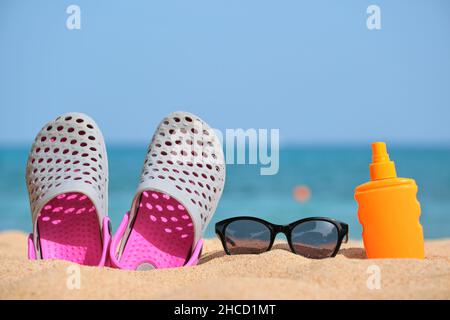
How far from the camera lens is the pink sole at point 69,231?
6.61ft

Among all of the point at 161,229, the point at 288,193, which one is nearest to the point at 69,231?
the point at 161,229

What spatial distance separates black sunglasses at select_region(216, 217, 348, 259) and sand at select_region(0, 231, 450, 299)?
0.11m

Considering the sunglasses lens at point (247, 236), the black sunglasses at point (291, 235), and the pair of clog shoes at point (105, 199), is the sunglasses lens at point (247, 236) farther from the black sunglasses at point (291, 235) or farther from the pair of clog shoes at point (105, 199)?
the pair of clog shoes at point (105, 199)

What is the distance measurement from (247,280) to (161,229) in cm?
72

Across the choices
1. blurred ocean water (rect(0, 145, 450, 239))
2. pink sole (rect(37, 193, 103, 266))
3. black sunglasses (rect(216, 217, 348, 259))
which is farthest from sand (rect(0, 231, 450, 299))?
blurred ocean water (rect(0, 145, 450, 239))

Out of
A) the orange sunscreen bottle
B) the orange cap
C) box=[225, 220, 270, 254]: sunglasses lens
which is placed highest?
the orange cap

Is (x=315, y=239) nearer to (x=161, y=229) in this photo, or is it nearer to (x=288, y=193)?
(x=161, y=229)

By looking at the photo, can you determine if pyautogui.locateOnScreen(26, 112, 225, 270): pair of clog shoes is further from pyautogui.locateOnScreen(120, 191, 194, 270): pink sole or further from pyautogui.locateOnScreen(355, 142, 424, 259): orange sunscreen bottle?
pyautogui.locateOnScreen(355, 142, 424, 259): orange sunscreen bottle

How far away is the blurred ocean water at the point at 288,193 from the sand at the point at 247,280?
3735mm

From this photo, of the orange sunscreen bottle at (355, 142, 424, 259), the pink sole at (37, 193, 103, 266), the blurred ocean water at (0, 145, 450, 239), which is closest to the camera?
the orange sunscreen bottle at (355, 142, 424, 259)

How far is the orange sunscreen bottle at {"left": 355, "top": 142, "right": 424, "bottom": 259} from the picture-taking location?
1.73 m

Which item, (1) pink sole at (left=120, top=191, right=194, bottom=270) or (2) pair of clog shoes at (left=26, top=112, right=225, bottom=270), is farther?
(1) pink sole at (left=120, top=191, right=194, bottom=270)
